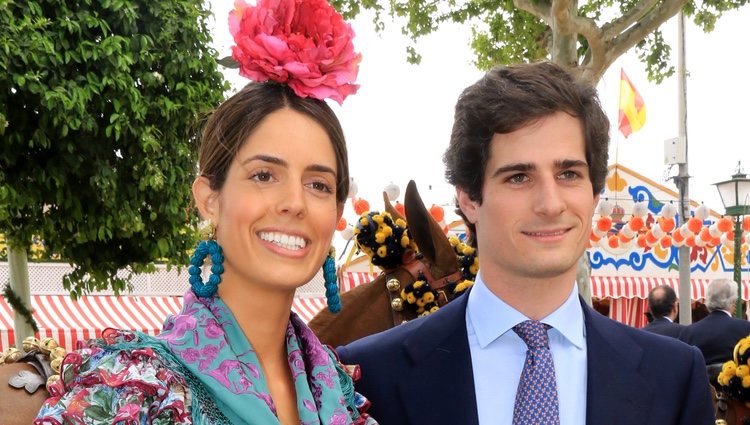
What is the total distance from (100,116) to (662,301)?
536cm

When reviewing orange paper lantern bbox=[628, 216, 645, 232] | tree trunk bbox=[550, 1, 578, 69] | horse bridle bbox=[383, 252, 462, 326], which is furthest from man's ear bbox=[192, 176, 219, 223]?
orange paper lantern bbox=[628, 216, 645, 232]

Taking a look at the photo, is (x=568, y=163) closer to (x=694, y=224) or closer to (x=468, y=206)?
(x=468, y=206)

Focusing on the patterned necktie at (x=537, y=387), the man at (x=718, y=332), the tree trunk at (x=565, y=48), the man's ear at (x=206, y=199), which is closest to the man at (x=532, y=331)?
the patterned necktie at (x=537, y=387)

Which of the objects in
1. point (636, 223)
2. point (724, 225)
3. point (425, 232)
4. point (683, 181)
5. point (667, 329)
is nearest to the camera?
point (425, 232)

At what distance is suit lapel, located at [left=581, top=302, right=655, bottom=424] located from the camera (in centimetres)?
199

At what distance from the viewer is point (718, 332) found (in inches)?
244

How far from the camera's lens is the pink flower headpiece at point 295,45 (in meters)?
1.92

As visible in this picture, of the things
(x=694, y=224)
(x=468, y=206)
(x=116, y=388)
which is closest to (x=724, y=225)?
(x=694, y=224)

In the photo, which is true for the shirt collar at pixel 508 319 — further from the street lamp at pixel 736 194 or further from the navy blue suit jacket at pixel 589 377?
the street lamp at pixel 736 194

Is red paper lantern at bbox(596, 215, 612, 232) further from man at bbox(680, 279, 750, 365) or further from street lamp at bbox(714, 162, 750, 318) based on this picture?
man at bbox(680, 279, 750, 365)

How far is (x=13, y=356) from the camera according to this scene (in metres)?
1.99

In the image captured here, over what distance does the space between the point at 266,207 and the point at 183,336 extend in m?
0.35

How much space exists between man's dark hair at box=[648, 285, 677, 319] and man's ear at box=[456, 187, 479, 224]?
588cm

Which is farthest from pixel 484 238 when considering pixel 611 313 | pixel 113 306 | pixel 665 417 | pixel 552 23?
pixel 611 313
